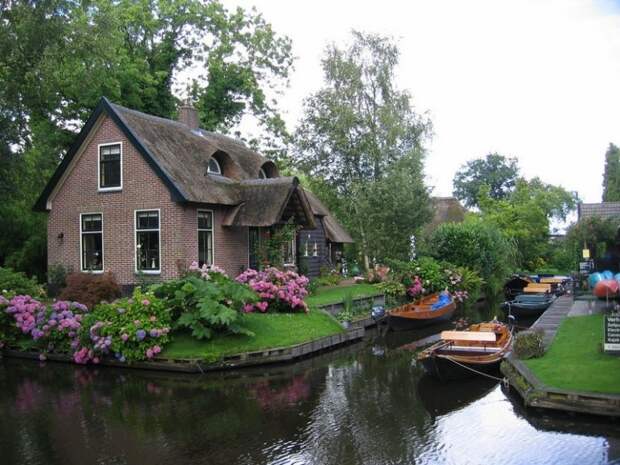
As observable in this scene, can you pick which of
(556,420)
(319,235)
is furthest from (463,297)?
(556,420)

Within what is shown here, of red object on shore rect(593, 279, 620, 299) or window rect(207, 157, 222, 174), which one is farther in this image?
window rect(207, 157, 222, 174)

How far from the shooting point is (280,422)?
37.0 feet

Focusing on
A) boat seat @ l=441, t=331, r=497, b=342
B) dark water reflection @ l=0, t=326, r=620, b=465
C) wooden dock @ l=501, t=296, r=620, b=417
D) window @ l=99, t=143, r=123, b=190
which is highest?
window @ l=99, t=143, r=123, b=190

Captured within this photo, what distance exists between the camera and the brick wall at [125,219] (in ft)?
71.3

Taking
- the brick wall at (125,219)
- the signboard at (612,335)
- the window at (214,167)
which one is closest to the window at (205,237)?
the brick wall at (125,219)

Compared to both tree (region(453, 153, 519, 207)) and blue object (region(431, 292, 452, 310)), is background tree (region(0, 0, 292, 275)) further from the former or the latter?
tree (region(453, 153, 519, 207))

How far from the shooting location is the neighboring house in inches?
859

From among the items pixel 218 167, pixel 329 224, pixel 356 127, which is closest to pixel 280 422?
pixel 218 167

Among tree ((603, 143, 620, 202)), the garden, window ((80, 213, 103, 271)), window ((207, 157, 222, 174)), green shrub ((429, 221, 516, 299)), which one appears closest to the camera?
the garden

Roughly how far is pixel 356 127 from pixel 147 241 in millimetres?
16121

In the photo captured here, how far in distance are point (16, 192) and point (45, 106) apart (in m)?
3.85

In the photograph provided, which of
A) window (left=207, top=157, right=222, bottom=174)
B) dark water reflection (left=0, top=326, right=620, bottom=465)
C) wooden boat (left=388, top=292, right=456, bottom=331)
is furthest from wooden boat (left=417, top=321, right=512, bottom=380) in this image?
window (left=207, top=157, right=222, bottom=174)

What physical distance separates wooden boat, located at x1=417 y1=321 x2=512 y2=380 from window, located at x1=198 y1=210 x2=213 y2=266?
1040cm

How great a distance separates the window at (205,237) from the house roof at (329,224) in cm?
888
